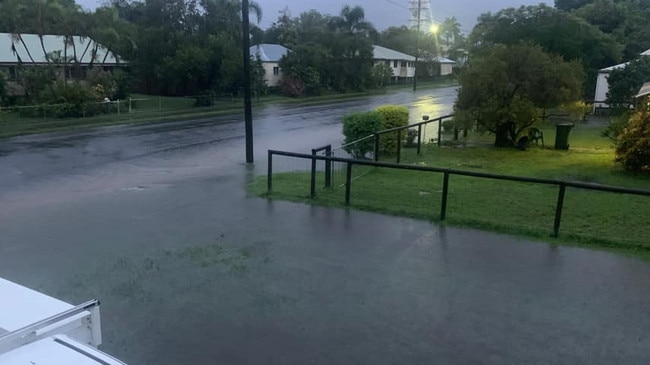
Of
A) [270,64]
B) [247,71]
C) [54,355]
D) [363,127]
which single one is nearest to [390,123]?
[363,127]

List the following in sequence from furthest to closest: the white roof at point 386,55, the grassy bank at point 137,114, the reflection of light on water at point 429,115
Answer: the white roof at point 386,55
the grassy bank at point 137,114
the reflection of light on water at point 429,115

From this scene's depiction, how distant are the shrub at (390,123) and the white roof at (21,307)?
540 inches

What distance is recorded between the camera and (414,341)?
496 cm

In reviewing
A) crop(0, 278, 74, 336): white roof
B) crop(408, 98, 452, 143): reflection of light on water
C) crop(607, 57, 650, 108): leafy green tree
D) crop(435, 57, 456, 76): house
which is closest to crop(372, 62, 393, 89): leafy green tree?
crop(408, 98, 452, 143): reflection of light on water

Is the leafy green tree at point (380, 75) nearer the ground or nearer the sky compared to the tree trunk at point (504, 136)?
nearer the sky

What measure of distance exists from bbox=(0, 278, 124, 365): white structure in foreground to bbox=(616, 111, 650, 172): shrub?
47.6ft

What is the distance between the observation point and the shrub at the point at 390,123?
1611 cm

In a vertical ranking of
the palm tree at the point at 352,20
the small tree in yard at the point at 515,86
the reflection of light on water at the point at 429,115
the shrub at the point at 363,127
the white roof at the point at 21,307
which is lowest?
the reflection of light on water at the point at 429,115

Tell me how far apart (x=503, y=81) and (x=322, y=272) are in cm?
1358

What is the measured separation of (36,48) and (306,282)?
118 feet

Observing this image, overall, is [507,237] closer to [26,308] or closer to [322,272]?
[322,272]

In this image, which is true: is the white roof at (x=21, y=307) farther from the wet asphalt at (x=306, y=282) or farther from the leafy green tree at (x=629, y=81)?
the leafy green tree at (x=629, y=81)

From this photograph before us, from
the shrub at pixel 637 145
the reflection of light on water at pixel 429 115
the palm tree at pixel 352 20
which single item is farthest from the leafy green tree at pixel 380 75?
the shrub at pixel 637 145

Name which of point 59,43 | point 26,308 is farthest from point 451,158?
point 59,43
